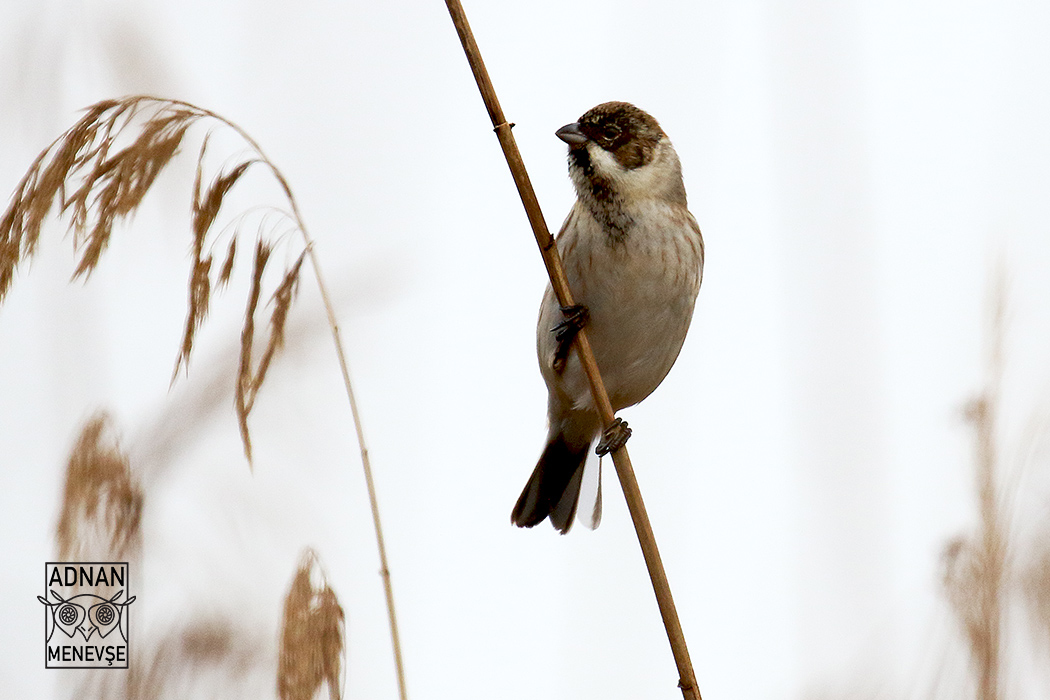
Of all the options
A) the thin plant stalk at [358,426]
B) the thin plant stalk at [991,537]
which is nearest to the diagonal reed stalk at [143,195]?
the thin plant stalk at [358,426]

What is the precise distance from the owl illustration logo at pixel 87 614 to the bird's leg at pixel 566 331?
109 cm

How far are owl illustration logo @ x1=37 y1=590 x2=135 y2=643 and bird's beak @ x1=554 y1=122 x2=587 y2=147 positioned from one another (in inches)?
53.4

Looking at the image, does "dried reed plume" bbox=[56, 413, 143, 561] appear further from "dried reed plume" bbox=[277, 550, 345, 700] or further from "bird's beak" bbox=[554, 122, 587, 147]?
"bird's beak" bbox=[554, 122, 587, 147]

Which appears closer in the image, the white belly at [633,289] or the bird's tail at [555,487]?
the white belly at [633,289]

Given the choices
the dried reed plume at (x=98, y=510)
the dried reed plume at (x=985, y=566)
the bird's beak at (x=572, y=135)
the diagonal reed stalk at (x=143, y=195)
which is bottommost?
the dried reed plume at (x=985, y=566)

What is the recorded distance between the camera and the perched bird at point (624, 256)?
2387 millimetres

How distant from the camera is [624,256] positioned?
2410mm

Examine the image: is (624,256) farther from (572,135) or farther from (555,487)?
(555,487)

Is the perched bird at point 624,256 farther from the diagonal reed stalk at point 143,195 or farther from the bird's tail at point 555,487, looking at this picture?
the diagonal reed stalk at point 143,195

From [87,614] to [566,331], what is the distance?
130 centimetres

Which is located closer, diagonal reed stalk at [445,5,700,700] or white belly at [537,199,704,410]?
diagonal reed stalk at [445,5,700,700]

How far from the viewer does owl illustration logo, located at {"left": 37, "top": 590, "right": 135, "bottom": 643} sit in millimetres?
1386

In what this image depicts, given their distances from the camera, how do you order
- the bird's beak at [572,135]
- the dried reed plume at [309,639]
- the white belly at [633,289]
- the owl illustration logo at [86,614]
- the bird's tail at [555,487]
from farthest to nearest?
the bird's tail at [555,487]
the white belly at [633,289]
the bird's beak at [572,135]
the owl illustration logo at [86,614]
the dried reed plume at [309,639]

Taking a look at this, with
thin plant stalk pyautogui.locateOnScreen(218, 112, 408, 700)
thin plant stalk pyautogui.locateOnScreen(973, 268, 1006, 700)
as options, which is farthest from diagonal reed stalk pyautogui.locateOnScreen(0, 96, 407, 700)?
thin plant stalk pyautogui.locateOnScreen(973, 268, 1006, 700)
